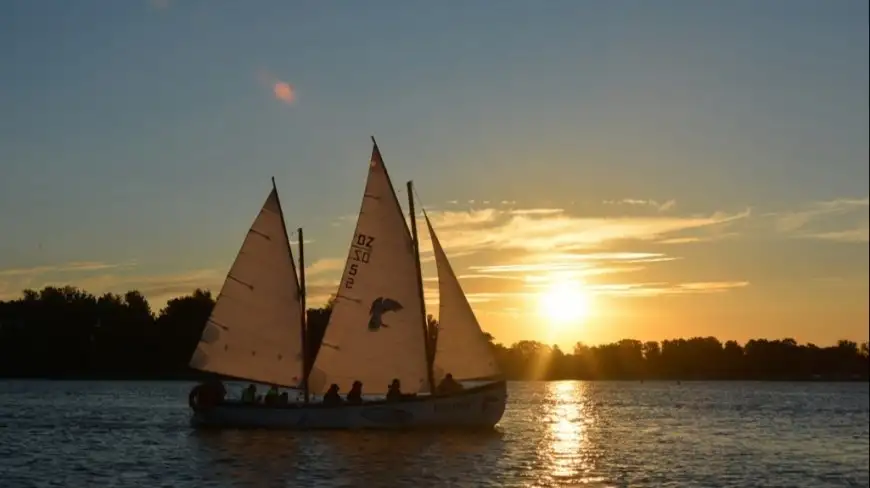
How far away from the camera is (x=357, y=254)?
58719 mm

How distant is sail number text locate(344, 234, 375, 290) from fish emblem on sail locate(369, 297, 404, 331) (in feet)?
5.35

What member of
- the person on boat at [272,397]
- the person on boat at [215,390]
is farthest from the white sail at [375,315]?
the person on boat at [215,390]

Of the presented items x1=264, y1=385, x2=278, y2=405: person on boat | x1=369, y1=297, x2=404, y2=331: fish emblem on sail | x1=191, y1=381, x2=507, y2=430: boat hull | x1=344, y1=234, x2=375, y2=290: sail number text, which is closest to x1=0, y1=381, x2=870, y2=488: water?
x1=191, y1=381, x2=507, y2=430: boat hull

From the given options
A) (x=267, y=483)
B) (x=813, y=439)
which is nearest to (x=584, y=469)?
(x=267, y=483)

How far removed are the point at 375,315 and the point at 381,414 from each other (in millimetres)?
5041

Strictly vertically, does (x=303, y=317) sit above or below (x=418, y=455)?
above

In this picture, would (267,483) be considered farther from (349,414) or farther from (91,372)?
(91,372)

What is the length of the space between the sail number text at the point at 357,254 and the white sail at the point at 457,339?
3.40 m

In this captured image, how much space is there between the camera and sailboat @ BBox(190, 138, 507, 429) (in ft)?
190

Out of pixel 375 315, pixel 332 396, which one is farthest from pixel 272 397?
pixel 375 315

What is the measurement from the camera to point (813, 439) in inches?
2763

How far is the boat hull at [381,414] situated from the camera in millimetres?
57469

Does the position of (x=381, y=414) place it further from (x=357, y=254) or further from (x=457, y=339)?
(x=357, y=254)

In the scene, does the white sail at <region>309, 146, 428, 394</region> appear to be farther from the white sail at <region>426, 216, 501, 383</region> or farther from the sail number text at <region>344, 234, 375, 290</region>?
the white sail at <region>426, 216, 501, 383</region>
